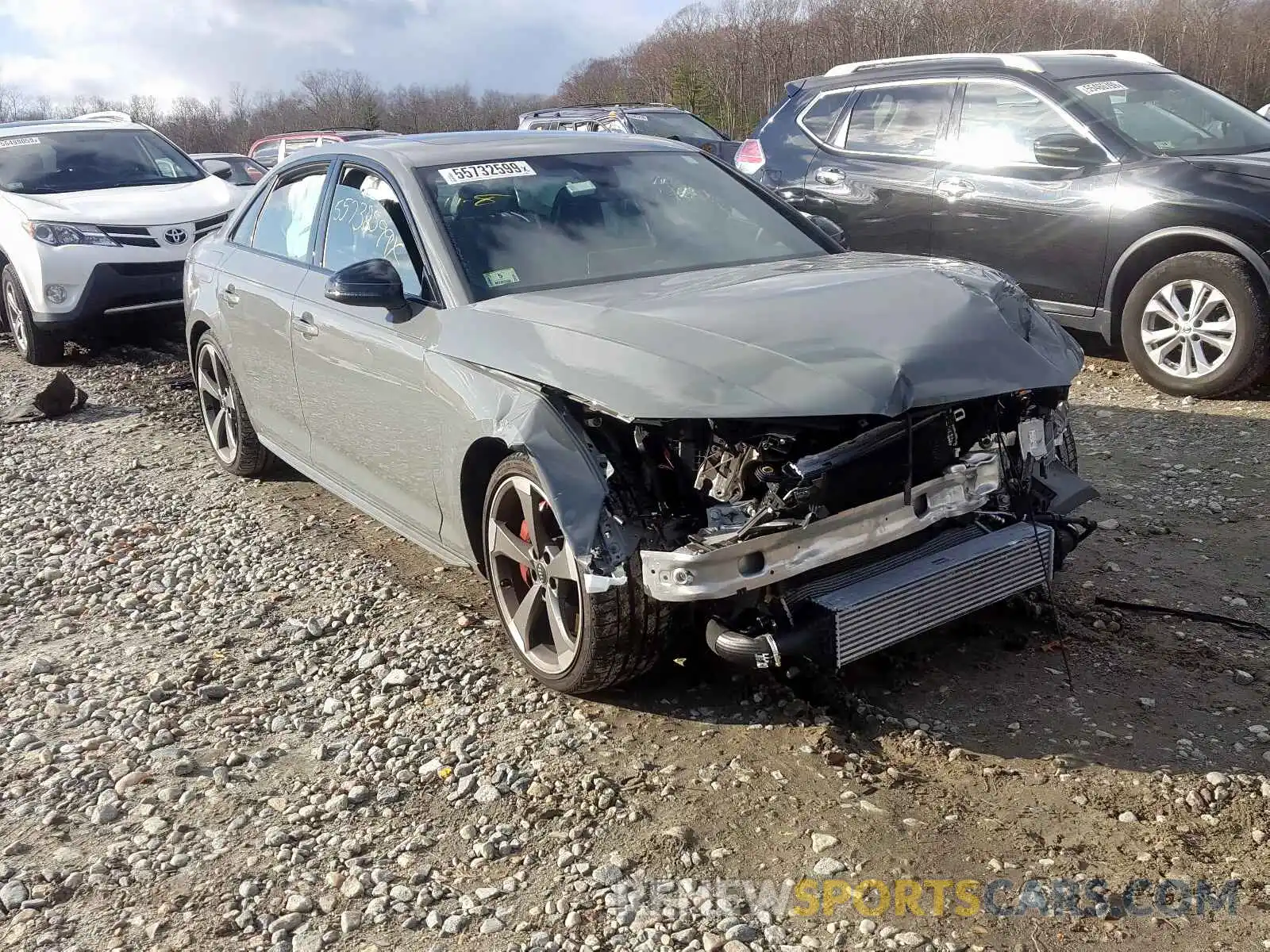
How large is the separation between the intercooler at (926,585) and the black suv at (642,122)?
13750 mm

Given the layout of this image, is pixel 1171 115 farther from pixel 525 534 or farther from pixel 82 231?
pixel 82 231

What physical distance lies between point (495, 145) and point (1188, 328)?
4.27 m

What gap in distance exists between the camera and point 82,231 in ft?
29.7

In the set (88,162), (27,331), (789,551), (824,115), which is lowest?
(27,331)

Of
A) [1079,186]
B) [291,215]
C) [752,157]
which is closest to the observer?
[291,215]

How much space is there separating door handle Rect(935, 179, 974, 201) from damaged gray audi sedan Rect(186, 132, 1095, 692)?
3093 mm

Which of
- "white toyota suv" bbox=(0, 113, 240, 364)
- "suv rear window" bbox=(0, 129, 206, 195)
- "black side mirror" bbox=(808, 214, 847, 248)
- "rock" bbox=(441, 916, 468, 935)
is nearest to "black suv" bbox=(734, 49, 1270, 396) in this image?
"black side mirror" bbox=(808, 214, 847, 248)

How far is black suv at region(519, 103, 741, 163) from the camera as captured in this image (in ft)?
57.6

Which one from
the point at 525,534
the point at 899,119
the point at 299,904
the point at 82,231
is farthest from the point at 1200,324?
the point at 82,231

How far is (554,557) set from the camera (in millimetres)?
3471

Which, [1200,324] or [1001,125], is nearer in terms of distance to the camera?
[1200,324]

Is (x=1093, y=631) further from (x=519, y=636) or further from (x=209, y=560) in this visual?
(x=209, y=560)

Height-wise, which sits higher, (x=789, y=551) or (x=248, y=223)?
(x=248, y=223)

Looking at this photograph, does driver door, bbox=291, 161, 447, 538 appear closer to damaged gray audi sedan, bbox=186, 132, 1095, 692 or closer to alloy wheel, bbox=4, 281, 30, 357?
damaged gray audi sedan, bbox=186, 132, 1095, 692
